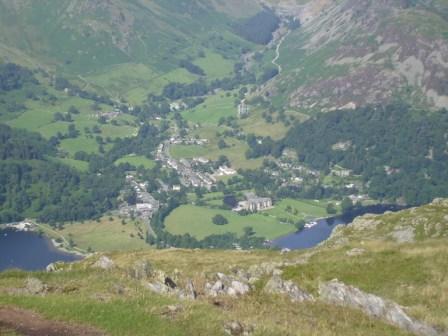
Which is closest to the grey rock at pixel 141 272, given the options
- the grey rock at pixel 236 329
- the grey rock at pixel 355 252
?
the grey rock at pixel 236 329

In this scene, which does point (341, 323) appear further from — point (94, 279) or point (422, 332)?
point (94, 279)

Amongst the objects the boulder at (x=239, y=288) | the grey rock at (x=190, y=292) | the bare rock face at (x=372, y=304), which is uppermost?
the grey rock at (x=190, y=292)

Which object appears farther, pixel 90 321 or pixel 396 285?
pixel 396 285

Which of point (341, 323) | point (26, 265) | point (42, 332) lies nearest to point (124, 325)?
point (42, 332)

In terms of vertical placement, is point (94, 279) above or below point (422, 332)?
above

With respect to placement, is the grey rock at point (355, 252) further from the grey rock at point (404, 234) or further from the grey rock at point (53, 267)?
the grey rock at point (53, 267)

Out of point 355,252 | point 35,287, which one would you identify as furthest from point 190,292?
point 355,252
